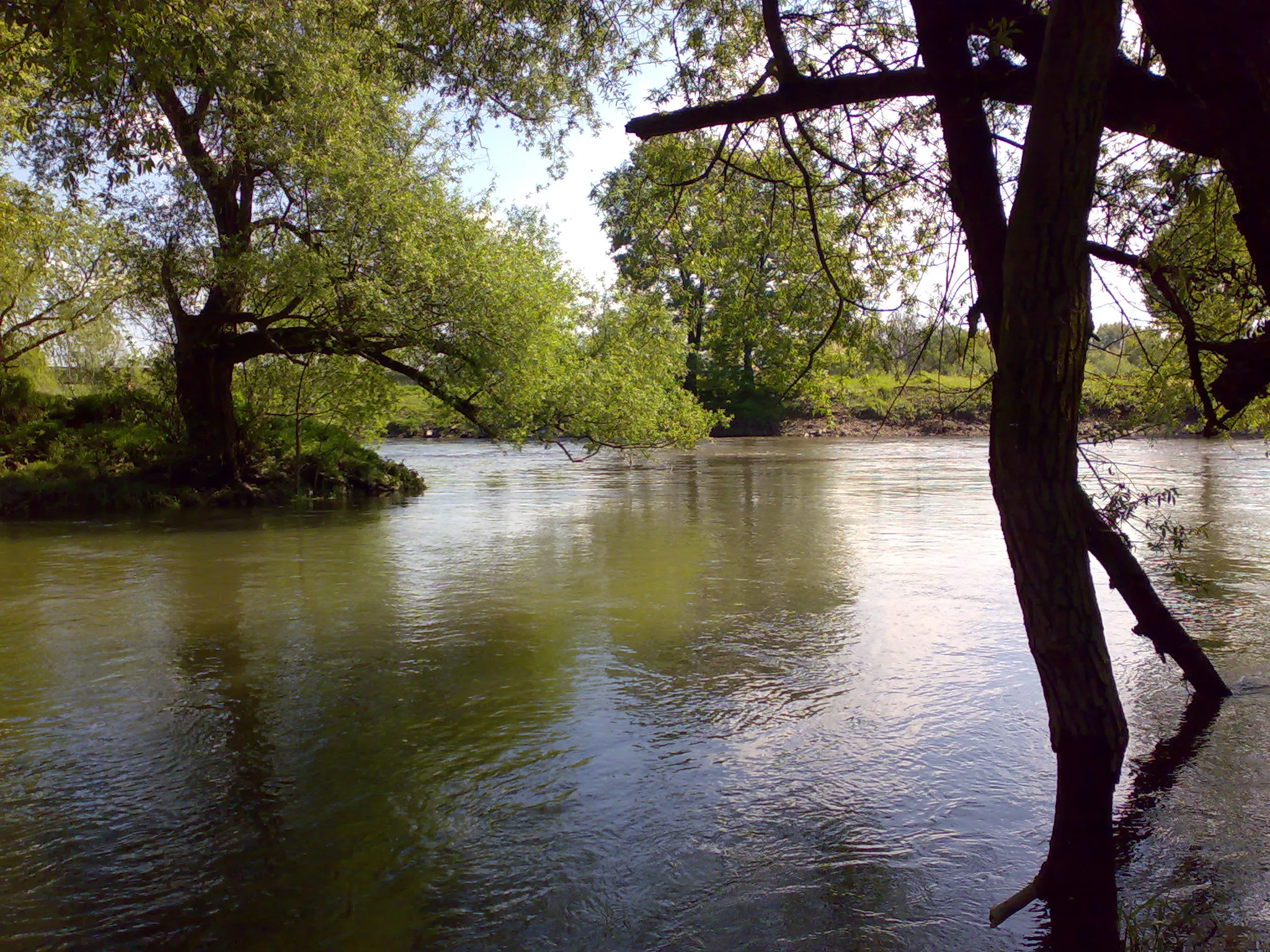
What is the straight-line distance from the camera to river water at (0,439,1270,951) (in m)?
5.02

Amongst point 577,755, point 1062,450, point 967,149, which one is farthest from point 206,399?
point 1062,450

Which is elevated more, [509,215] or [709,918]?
[509,215]

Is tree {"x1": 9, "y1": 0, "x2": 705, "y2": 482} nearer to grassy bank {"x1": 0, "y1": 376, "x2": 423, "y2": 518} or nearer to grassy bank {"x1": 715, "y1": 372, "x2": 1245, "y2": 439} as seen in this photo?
grassy bank {"x1": 0, "y1": 376, "x2": 423, "y2": 518}

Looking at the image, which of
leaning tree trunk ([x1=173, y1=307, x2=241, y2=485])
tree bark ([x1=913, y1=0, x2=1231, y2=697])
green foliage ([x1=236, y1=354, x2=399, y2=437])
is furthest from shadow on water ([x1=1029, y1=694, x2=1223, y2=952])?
leaning tree trunk ([x1=173, y1=307, x2=241, y2=485])

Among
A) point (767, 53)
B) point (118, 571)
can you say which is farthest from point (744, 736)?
point (118, 571)

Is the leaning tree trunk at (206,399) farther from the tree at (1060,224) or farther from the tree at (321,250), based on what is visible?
the tree at (1060,224)

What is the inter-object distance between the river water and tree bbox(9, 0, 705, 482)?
5.93 meters

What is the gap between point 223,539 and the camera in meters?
17.5

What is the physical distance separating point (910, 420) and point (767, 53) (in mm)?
46297

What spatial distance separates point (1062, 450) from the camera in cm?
389

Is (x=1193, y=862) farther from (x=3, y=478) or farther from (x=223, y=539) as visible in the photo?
(x=3, y=478)

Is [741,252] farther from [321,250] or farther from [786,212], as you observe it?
[321,250]

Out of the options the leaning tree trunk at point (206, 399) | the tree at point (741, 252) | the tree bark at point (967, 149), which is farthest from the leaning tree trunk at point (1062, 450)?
the leaning tree trunk at point (206, 399)

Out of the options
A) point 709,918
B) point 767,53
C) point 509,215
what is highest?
point 509,215
